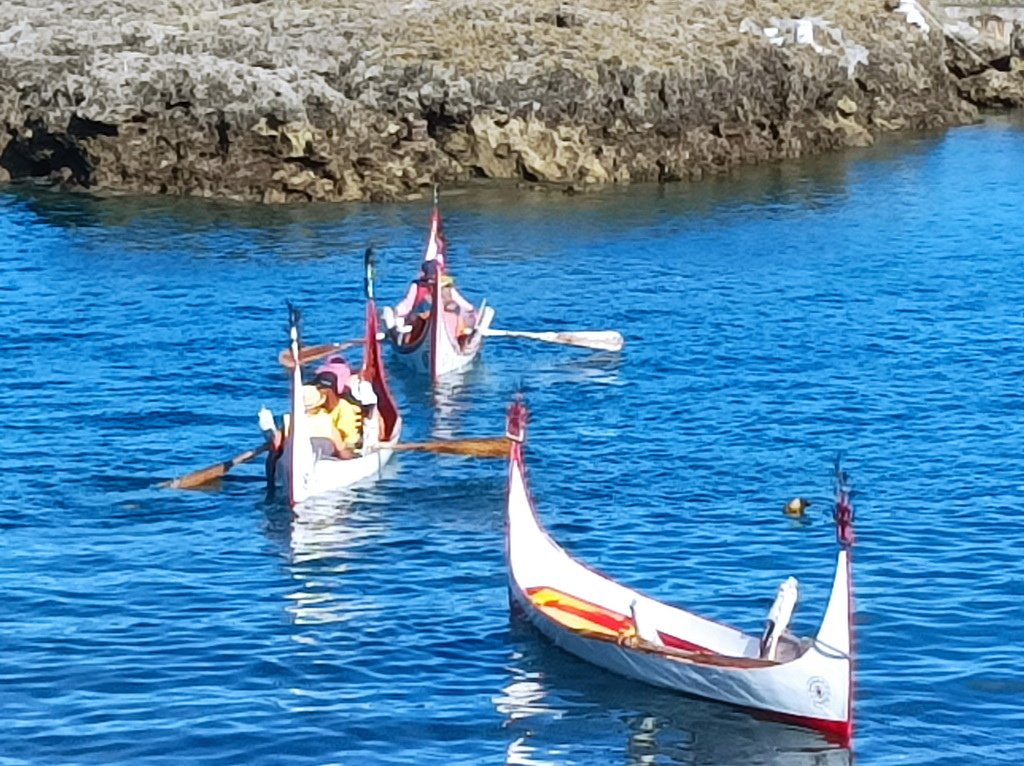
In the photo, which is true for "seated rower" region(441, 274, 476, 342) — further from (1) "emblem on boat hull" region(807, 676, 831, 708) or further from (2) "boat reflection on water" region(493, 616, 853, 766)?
(1) "emblem on boat hull" region(807, 676, 831, 708)

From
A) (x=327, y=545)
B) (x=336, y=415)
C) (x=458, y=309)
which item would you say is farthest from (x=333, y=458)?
(x=458, y=309)

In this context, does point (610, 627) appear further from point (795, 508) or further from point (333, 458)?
point (333, 458)

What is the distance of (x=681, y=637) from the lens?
91.4 ft

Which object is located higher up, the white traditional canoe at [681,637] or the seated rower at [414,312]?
the seated rower at [414,312]

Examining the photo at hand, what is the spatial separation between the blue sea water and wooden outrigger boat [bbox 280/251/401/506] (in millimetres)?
511

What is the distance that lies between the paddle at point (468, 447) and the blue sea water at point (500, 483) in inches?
26.1

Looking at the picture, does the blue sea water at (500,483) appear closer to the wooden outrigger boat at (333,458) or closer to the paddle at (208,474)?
the paddle at (208,474)

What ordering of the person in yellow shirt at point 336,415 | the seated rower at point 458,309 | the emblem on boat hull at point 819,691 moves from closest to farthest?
the emblem on boat hull at point 819,691
the person in yellow shirt at point 336,415
the seated rower at point 458,309

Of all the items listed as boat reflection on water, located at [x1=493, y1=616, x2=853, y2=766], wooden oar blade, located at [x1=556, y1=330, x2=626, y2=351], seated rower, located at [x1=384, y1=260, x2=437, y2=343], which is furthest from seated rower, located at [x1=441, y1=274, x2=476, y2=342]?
boat reflection on water, located at [x1=493, y1=616, x2=853, y2=766]

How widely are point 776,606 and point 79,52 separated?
166ft

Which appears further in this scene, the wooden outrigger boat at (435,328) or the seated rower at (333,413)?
the wooden outrigger boat at (435,328)

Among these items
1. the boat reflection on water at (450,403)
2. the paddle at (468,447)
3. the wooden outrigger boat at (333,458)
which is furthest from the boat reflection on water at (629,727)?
the boat reflection on water at (450,403)

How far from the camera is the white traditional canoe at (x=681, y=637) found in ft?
82.1

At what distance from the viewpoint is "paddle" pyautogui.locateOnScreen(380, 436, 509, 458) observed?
3631 cm
